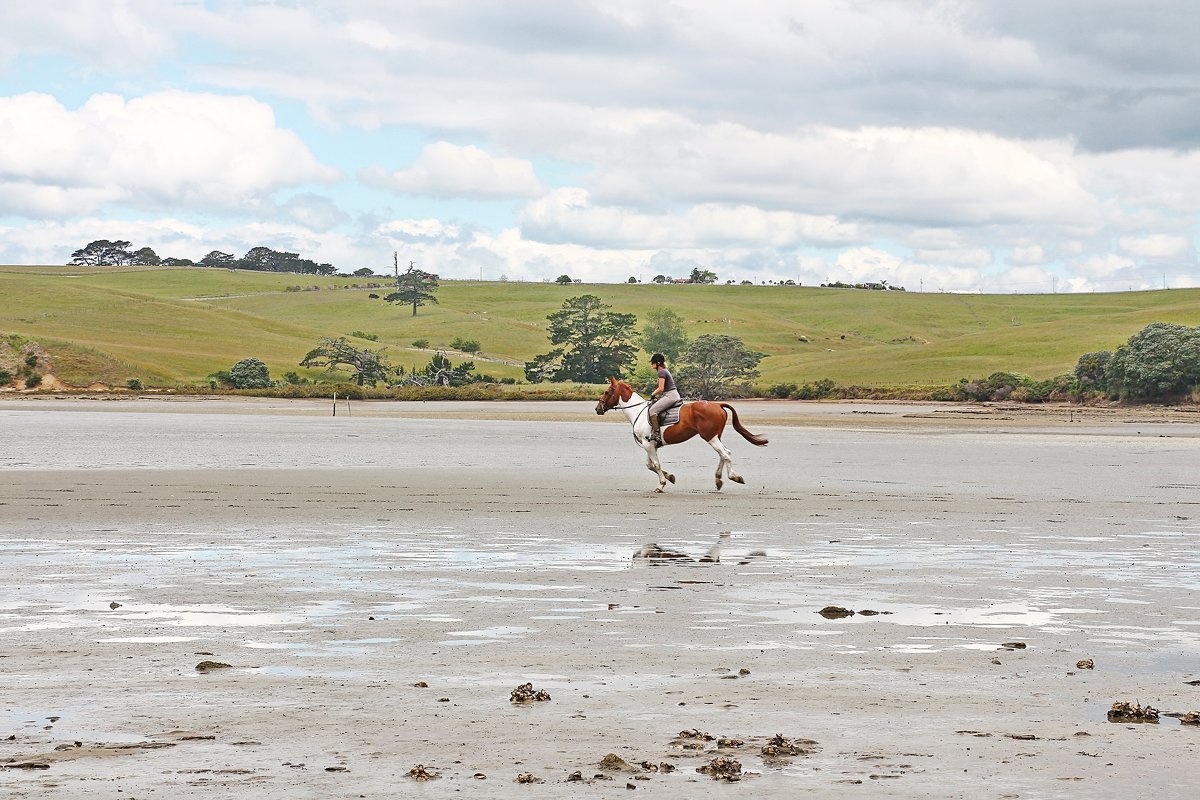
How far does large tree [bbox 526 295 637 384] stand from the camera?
4365 inches

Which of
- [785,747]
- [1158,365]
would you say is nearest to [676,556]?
A: [785,747]

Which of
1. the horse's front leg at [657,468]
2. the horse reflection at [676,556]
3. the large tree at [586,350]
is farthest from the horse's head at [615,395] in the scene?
the large tree at [586,350]

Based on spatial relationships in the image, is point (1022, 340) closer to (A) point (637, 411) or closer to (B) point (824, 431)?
Result: (B) point (824, 431)

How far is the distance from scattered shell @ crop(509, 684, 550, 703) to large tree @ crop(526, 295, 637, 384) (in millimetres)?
99552

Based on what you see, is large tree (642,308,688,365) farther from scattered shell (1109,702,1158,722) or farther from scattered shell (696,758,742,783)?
scattered shell (696,758,742,783)

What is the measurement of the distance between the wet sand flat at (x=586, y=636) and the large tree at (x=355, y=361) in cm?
7515

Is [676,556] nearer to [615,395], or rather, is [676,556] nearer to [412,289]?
[615,395]

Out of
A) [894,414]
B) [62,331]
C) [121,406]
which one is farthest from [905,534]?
[62,331]

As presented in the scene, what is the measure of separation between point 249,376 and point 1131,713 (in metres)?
89.6

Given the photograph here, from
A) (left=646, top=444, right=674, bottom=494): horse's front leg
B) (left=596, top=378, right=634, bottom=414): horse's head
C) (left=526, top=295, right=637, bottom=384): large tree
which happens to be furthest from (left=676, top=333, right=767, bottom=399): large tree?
(left=646, top=444, right=674, bottom=494): horse's front leg

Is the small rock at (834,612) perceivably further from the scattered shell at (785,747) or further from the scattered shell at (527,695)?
the scattered shell at (785,747)

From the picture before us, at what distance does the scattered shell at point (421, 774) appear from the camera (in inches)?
281

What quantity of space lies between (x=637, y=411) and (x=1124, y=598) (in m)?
14.8

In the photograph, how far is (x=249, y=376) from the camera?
3701 inches
